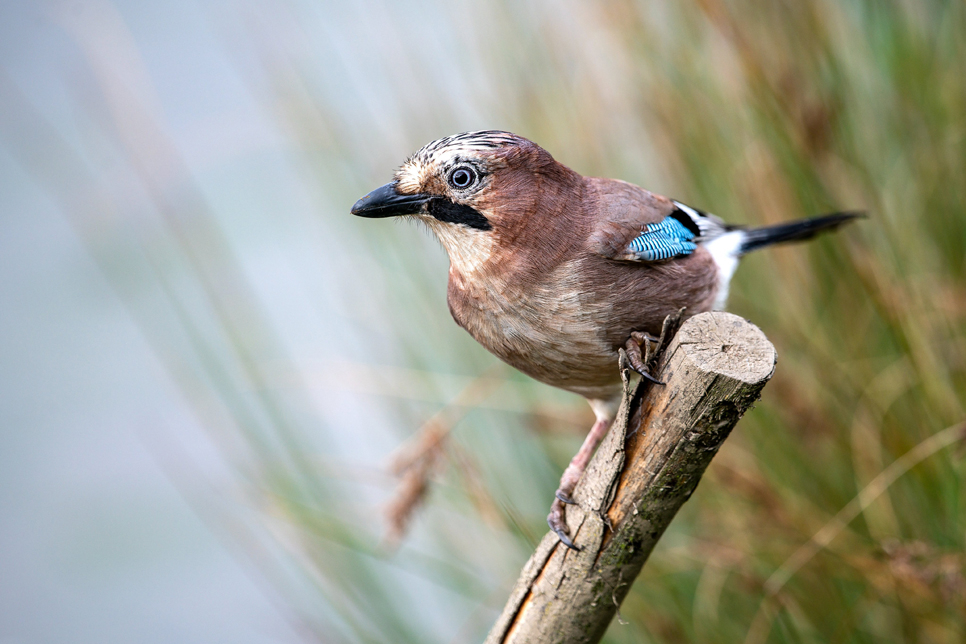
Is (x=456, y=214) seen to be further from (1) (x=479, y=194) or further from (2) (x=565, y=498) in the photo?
(2) (x=565, y=498)

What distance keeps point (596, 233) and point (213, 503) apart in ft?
5.56

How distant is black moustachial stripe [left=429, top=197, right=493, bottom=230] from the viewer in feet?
5.48

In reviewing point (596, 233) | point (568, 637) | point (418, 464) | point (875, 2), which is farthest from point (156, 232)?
point (875, 2)

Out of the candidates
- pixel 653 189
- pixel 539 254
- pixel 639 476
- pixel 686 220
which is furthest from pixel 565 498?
pixel 653 189

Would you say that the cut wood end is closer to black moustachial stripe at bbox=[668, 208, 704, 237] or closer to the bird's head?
the bird's head

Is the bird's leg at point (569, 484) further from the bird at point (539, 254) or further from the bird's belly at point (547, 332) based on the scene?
the bird's belly at point (547, 332)

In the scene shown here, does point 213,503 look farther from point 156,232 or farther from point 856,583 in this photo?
point 856,583

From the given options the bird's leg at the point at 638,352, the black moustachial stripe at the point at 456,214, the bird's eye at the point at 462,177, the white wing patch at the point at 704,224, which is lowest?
the white wing patch at the point at 704,224

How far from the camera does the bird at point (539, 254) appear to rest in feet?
5.28

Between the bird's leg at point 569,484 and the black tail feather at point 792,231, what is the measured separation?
24.3 inches

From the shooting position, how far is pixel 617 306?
161 cm

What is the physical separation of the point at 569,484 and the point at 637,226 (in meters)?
0.60

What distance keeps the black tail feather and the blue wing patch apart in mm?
291

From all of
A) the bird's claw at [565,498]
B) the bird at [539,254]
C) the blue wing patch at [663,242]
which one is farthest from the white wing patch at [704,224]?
the bird's claw at [565,498]
